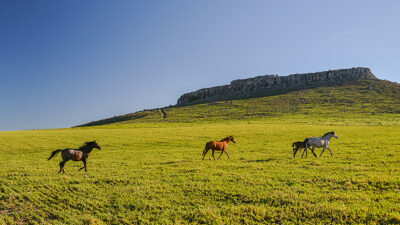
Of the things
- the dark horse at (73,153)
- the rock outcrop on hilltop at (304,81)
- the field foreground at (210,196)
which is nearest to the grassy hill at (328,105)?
the rock outcrop on hilltop at (304,81)

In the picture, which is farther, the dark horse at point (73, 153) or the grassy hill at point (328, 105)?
the grassy hill at point (328, 105)

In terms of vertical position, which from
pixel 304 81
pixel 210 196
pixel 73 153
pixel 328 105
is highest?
pixel 304 81

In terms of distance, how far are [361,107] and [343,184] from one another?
114131 millimetres

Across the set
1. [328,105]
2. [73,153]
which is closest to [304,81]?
[328,105]

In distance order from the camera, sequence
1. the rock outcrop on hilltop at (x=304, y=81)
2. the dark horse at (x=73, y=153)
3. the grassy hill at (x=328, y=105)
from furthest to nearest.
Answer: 1. the rock outcrop on hilltop at (x=304, y=81)
2. the grassy hill at (x=328, y=105)
3. the dark horse at (x=73, y=153)

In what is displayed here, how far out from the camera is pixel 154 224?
25.2ft

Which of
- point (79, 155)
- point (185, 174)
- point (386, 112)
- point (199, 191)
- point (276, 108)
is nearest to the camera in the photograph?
point (199, 191)

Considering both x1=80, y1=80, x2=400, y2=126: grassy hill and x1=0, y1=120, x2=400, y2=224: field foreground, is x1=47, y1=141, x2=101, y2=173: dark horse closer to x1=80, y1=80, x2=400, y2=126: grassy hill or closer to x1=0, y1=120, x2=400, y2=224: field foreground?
x1=0, y1=120, x2=400, y2=224: field foreground

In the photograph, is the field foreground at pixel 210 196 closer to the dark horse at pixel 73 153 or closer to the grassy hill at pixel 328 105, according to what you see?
the dark horse at pixel 73 153

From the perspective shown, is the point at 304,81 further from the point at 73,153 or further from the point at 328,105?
the point at 73,153

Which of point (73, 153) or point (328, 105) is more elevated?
point (328, 105)

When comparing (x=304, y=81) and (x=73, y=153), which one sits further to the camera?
(x=304, y=81)

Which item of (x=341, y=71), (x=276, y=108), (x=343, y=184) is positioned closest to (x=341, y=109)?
(x=276, y=108)

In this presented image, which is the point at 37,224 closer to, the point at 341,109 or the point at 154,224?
the point at 154,224
